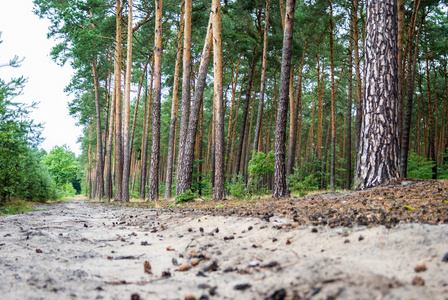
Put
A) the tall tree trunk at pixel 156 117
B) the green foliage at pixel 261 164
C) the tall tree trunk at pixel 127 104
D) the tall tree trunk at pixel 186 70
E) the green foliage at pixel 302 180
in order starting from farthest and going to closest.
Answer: the tall tree trunk at pixel 127 104 → the tall tree trunk at pixel 156 117 → the tall tree trunk at pixel 186 70 → the green foliage at pixel 302 180 → the green foliage at pixel 261 164

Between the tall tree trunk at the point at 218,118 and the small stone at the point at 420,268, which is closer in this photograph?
the small stone at the point at 420,268

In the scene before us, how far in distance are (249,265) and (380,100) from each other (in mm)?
5473

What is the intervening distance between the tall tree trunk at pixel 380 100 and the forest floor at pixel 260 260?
1906 mm

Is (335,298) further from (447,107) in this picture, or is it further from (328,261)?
(447,107)

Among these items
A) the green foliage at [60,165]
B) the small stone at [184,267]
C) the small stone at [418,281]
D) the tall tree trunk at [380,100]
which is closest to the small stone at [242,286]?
the small stone at [184,267]

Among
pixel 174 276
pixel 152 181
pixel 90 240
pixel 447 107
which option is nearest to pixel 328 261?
pixel 174 276

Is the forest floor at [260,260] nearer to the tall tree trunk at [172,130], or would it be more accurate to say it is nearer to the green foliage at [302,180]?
the green foliage at [302,180]

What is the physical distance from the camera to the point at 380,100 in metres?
6.58

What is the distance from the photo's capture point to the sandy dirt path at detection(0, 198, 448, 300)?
6.30 ft

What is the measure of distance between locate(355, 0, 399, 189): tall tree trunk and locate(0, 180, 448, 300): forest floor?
191cm

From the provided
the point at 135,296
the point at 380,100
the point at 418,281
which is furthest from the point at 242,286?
the point at 380,100

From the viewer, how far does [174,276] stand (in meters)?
2.69

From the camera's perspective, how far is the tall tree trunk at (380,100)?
6.42 m

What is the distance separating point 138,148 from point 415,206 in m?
38.6
